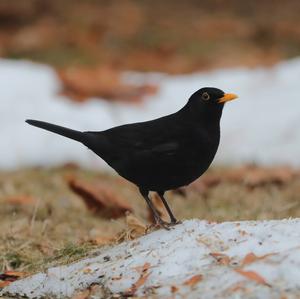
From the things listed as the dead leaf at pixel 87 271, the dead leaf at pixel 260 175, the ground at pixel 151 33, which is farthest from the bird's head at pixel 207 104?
A: the ground at pixel 151 33

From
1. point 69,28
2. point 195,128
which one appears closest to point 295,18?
point 69,28

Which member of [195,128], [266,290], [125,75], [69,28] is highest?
[69,28]

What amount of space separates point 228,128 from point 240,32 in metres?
4.53

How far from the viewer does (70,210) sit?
6.30 m

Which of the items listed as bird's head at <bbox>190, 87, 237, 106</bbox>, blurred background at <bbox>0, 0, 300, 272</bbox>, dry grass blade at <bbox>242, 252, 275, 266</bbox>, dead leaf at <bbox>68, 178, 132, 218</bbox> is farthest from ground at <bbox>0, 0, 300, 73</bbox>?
dry grass blade at <bbox>242, 252, 275, 266</bbox>

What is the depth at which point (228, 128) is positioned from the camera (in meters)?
8.50

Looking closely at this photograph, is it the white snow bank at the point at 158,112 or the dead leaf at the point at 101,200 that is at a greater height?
the white snow bank at the point at 158,112

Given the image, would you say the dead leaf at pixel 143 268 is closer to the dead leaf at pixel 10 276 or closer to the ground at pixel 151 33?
the dead leaf at pixel 10 276

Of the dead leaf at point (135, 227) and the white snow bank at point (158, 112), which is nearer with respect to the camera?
the dead leaf at point (135, 227)

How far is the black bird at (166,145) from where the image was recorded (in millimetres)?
4215

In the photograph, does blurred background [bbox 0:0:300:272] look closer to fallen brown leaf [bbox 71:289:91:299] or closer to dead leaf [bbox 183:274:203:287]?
fallen brown leaf [bbox 71:289:91:299]

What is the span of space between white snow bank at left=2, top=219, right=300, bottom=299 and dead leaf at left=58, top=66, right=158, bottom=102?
5.14 meters

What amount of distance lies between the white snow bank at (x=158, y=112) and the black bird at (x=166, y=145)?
3.45 meters

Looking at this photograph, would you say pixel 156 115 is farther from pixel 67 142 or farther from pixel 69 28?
pixel 69 28
